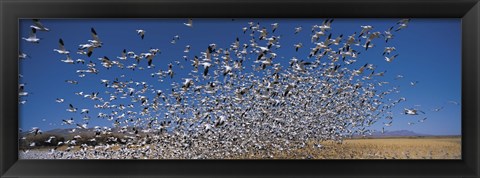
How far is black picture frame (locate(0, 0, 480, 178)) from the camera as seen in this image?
3.53m

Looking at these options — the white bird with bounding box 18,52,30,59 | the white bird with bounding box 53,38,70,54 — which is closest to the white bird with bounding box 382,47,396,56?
the white bird with bounding box 53,38,70,54

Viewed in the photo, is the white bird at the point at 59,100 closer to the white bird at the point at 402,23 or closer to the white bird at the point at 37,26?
the white bird at the point at 37,26

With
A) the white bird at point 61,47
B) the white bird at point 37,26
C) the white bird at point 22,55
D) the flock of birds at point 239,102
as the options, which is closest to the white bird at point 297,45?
the flock of birds at point 239,102

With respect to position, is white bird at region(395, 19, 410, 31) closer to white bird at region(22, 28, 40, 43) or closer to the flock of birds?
the flock of birds

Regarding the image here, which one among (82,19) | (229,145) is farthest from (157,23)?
(229,145)

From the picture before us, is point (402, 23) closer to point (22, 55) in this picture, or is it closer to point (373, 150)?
point (373, 150)

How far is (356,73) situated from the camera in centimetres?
394
